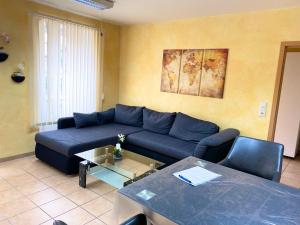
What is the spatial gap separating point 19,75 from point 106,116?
166 cm

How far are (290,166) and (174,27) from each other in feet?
10.7

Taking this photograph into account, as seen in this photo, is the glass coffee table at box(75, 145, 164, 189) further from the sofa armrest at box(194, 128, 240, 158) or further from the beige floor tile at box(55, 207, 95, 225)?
the sofa armrest at box(194, 128, 240, 158)

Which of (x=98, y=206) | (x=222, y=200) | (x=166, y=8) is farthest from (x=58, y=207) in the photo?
(x=166, y=8)

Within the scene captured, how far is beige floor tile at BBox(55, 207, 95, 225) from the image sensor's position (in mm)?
2270

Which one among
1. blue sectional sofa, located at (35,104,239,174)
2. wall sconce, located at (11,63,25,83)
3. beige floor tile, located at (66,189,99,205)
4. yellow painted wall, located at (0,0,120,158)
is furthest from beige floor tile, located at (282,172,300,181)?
wall sconce, located at (11,63,25,83)

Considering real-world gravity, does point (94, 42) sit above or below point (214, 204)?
above

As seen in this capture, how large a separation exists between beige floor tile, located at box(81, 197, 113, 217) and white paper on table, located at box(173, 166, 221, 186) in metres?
1.24

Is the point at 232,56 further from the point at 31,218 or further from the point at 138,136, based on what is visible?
the point at 31,218

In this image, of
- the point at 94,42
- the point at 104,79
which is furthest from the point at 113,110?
the point at 94,42

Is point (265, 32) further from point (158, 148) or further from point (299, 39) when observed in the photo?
point (158, 148)

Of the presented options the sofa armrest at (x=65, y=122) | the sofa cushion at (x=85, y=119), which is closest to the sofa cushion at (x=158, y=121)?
the sofa cushion at (x=85, y=119)

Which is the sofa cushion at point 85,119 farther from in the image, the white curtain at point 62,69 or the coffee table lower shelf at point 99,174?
the coffee table lower shelf at point 99,174

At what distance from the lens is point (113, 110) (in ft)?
15.5

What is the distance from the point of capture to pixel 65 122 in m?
3.96
